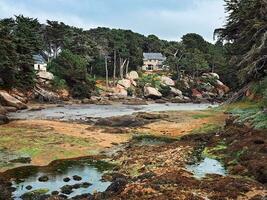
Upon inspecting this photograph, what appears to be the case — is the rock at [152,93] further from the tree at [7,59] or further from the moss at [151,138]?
the moss at [151,138]

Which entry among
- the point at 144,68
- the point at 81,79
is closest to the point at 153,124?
the point at 81,79

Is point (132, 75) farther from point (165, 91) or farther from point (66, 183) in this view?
point (66, 183)

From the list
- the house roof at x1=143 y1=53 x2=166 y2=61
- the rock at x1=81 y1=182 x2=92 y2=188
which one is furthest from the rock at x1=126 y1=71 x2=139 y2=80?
the rock at x1=81 y1=182 x2=92 y2=188

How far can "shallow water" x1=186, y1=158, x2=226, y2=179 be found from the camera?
1940cm

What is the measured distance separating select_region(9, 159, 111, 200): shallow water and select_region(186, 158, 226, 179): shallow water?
4.21m

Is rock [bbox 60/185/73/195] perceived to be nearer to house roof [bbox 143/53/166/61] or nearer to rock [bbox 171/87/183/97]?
rock [bbox 171/87/183/97]

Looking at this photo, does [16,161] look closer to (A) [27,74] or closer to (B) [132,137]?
(B) [132,137]

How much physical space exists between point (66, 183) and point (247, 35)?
3651 cm

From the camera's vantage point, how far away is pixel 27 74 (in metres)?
69.9

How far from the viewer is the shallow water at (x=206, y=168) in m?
19.4

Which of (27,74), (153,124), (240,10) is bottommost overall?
(153,124)

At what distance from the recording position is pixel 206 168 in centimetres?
2056

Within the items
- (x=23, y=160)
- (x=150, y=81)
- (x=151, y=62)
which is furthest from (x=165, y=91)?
(x=23, y=160)

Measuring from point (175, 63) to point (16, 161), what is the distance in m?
99.9
